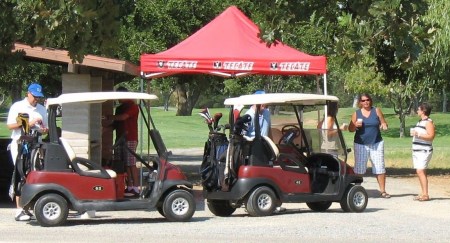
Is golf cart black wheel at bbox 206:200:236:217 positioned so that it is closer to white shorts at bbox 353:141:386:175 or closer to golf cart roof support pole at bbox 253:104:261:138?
golf cart roof support pole at bbox 253:104:261:138

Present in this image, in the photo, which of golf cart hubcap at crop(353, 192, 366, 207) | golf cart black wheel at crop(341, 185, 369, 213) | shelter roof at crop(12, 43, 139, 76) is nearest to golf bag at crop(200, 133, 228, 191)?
golf cart black wheel at crop(341, 185, 369, 213)

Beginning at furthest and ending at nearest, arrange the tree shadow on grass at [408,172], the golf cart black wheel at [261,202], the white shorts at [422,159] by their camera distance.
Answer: the tree shadow on grass at [408,172], the white shorts at [422,159], the golf cart black wheel at [261,202]

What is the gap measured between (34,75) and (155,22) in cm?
670

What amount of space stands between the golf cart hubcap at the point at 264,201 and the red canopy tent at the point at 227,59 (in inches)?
158

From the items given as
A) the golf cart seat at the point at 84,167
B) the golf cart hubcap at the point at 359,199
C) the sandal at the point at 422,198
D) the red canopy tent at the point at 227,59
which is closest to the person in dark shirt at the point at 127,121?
the golf cart seat at the point at 84,167

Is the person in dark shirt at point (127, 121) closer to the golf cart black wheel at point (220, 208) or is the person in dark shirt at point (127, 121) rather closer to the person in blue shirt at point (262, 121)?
the golf cart black wheel at point (220, 208)

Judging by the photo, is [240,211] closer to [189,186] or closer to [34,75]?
[189,186]

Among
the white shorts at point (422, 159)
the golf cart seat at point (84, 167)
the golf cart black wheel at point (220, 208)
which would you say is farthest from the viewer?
the white shorts at point (422, 159)

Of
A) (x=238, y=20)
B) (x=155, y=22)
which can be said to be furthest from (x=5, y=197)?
(x=155, y=22)

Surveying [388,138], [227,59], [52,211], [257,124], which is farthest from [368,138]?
[388,138]

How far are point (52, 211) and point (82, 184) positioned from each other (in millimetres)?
533

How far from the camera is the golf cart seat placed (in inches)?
497

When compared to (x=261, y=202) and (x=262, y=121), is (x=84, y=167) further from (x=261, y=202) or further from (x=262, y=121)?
(x=262, y=121)

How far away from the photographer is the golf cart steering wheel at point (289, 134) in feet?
48.1
